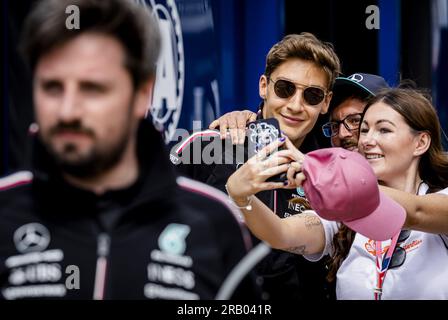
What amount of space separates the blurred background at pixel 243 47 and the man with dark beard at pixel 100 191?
93 cm

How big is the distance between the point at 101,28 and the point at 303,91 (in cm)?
99

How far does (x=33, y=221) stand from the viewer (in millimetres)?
2068

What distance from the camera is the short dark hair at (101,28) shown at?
199cm

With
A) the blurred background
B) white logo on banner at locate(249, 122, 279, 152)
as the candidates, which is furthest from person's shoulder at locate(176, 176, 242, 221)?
the blurred background

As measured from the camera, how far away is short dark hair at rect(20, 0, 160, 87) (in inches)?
78.4

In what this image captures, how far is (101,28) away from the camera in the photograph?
6.58 feet

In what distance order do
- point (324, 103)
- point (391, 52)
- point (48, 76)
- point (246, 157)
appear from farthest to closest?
1. point (391, 52)
2. point (324, 103)
3. point (246, 157)
4. point (48, 76)

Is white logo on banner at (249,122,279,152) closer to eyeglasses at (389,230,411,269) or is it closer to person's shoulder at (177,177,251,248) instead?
person's shoulder at (177,177,251,248)

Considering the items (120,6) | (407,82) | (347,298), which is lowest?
(347,298)

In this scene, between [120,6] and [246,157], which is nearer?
[120,6]

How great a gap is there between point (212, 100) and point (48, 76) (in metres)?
1.58

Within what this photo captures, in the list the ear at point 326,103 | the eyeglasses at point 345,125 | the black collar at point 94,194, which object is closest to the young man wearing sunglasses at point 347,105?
the eyeglasses at point 345,125
